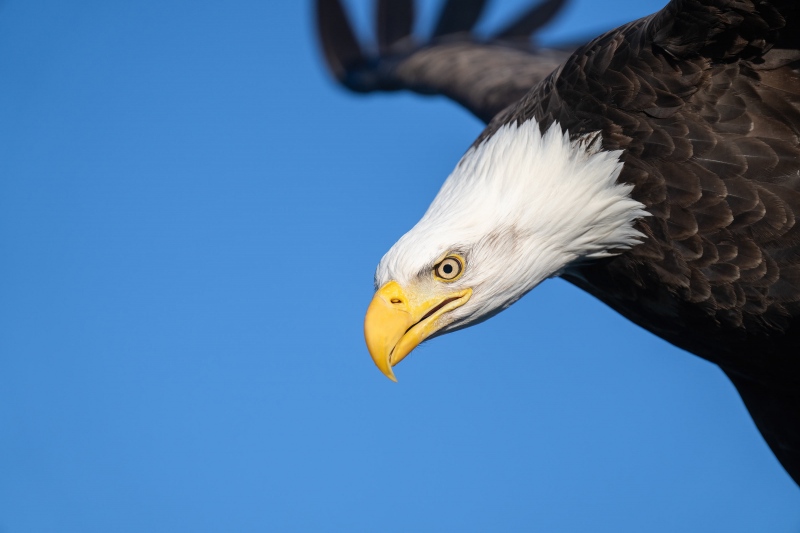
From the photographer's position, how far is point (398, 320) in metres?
2.82

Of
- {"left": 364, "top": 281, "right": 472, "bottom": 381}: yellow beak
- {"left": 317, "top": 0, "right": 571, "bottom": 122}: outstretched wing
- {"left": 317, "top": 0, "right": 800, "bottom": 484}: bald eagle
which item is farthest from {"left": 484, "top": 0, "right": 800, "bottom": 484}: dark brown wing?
{"left": 317, "top": 0, "right": 571, "bottom": 122}: outstretched wing

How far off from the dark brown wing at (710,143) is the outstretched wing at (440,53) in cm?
213

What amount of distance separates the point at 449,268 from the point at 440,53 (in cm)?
325

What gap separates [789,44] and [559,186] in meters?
0.76

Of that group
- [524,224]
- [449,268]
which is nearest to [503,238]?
[524,224]

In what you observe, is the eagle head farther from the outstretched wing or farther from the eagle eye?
the outstretched wing

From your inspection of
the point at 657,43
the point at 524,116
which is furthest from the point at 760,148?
the point at 524,116

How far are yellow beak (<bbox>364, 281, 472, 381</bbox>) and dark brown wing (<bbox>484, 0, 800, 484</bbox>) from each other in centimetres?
63

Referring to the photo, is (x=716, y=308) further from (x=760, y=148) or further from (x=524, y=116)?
(x=524, y=116)

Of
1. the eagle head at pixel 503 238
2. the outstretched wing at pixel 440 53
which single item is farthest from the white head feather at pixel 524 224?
the outstretched wing at pixel 440 53

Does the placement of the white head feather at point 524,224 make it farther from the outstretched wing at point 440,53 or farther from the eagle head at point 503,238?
the outstretched wing at point 440,53

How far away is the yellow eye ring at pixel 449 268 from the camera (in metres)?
2.84

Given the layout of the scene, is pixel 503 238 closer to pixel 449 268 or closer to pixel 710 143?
pixel 449 268

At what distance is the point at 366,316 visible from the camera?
2.86 metres
